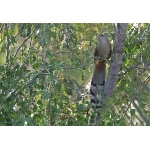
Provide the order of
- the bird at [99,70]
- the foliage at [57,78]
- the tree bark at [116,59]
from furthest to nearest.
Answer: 1. the bird at [99,70]
2. the tree bark at [116,59]
3. the foliage at [57,78]

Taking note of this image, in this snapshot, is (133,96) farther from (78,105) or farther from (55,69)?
(55,69)

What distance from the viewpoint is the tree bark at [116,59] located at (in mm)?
3475

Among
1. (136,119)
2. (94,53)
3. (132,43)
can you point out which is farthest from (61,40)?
(136,119)

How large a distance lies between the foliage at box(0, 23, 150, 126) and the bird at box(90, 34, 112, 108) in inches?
2.4

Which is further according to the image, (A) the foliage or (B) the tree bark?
(B) the tree bark

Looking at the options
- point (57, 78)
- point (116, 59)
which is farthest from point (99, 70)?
point (57, 78)

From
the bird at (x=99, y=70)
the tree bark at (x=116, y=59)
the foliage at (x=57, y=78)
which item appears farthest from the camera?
the bird at (x=99, y=70)

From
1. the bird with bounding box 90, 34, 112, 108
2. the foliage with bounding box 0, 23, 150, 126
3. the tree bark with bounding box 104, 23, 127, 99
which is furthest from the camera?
the bird with bounding box 90, 34, 112, 108

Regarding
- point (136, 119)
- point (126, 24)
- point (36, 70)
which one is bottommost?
point (136, 119)

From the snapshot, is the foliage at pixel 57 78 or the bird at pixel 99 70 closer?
the foliage at pixel 57 78

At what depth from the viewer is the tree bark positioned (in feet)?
11.4

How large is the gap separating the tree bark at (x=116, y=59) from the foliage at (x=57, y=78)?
2.4 inches

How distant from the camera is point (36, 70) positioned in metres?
3.24

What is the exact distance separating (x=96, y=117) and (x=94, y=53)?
516 mm
